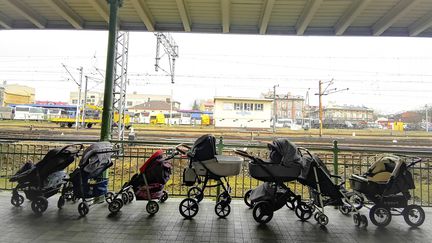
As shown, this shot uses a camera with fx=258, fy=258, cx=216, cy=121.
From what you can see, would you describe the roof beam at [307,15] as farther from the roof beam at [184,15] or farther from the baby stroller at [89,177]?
the baby stroller at [89,177]

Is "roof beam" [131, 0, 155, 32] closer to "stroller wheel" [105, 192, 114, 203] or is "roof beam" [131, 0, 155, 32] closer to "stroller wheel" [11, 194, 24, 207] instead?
"stroller wheel" [105, 192, 114, 203]

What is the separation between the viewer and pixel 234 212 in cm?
399

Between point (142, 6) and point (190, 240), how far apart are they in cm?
385

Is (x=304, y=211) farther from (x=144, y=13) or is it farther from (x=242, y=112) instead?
(x=242, y=112)

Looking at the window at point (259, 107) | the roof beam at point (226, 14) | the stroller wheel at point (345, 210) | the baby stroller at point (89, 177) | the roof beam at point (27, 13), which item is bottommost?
the stroller wheel at point (345, 210)

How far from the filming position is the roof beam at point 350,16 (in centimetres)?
424

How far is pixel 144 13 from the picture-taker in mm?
4699

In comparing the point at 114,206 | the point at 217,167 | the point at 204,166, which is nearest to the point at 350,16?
the point at 217,167

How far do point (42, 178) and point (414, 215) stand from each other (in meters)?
5.35

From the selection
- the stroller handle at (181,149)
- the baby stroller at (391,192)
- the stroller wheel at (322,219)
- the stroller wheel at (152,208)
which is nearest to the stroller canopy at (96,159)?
the stroller wheel at (152,208)

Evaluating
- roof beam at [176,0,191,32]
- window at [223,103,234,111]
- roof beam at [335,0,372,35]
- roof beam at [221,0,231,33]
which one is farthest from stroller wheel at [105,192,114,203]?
window at [223,103,234,111]

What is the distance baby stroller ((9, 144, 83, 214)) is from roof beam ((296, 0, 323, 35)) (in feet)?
14.8

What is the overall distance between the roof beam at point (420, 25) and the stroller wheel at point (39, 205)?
7012mm

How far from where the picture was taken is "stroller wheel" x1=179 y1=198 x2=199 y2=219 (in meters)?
3.68
